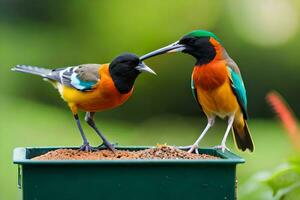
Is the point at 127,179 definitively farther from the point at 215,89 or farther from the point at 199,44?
the point at 215,89

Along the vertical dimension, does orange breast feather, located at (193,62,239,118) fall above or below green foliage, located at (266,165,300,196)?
above

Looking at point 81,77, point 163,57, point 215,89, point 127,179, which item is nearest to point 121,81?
point 81,77

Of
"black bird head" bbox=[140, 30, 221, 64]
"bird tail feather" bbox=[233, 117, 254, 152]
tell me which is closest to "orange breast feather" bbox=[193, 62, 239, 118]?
"black bird head" bbox=[140, 30, 221, 64]

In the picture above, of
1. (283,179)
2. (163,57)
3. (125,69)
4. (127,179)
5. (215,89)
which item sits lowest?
(283,179)

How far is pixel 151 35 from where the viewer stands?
10.4 m

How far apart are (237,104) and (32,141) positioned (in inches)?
174

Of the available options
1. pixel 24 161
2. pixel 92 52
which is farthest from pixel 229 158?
pixel 92 52

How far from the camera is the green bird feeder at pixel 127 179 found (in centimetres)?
307

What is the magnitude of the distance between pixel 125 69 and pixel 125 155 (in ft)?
1.48

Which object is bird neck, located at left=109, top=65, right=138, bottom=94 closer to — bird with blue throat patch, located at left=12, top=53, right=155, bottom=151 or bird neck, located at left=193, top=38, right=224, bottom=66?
bird with blue throat patch, located at left=12, top=53, right=155, bottom=151

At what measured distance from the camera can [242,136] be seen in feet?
15.2

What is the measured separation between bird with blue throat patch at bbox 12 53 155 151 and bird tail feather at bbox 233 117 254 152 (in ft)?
2.85

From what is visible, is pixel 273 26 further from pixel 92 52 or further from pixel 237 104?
pixel 237 104

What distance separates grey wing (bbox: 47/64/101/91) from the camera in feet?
13.3
